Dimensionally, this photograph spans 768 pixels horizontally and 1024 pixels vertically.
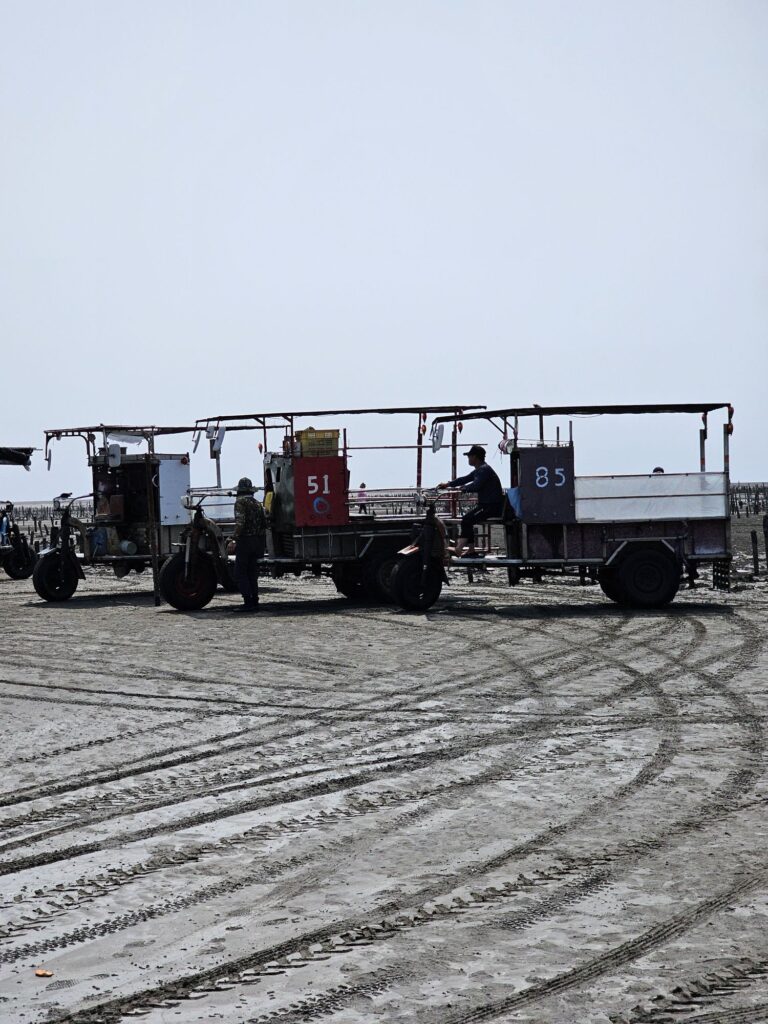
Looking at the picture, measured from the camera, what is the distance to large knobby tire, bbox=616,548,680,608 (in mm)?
18203

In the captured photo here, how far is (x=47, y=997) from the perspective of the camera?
460 cm

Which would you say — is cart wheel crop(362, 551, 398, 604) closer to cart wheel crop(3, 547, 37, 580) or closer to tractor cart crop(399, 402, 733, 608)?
tractor cart crop(399, 402, 733, 608)

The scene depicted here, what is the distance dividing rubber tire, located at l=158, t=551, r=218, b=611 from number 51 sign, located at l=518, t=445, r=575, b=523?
4543mm

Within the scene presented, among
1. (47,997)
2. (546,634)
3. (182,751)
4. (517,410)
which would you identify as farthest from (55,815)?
(517,410)

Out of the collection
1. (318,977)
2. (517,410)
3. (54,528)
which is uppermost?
(517,410)

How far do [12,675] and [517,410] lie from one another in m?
8.11

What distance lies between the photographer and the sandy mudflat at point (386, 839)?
467cm

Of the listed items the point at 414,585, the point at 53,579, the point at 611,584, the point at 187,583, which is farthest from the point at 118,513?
the point at 611,584

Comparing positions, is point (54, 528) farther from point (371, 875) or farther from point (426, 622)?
point (371, 875)

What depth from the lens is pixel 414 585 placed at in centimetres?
1830

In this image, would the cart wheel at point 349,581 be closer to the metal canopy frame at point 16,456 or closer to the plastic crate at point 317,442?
the plastic crate at point 317,442

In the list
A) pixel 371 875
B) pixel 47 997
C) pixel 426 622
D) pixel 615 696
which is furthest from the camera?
pixel 426 622

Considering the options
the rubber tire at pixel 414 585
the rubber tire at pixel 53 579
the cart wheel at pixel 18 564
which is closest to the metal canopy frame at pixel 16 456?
the cart wheel at pixel 18 564

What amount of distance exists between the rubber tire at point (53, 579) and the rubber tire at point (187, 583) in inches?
118
